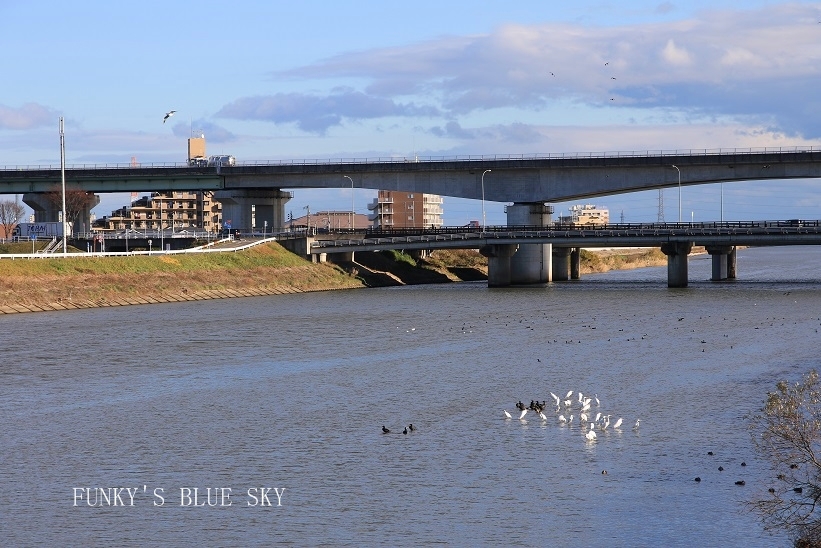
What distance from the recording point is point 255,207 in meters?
141

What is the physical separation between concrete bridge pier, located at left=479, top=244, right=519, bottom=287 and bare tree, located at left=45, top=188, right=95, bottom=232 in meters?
53.9

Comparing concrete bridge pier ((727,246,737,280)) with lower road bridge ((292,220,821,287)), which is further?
concrete bridge pier ((727,246,737,280))

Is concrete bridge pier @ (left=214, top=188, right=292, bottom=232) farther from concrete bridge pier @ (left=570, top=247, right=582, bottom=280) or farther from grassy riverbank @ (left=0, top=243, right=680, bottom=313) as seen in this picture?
concrete bridge pier @ (left=570, top=247, right=582, bottom=280)

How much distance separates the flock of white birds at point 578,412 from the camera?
36.5 meters

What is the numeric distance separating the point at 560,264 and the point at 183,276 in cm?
5511

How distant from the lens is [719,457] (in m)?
32.2

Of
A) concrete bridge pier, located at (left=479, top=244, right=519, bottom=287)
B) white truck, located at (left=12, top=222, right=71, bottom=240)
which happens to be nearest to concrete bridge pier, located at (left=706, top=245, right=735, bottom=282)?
concrete bridge pier, located at (left=479, top=244, right=519, bottom=287)

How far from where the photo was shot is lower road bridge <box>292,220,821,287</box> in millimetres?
110688

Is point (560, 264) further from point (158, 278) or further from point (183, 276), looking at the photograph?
point (158, 278)

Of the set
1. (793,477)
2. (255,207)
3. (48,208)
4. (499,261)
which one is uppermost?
(48,208)

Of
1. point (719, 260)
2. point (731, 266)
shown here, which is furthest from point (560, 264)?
point (731, 266)

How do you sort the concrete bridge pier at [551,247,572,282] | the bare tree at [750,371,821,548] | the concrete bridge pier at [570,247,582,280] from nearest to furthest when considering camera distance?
the bare tree at [750,371,821,548] < the concrete bridge pier at [551,247,572,282] < the concrete bridge pier at [570,247,582,280]

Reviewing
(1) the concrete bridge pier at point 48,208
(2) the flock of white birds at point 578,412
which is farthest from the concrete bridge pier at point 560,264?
(2) the flock of white birds at point 578,412

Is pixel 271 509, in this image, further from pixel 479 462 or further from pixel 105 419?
pixel 105 419
